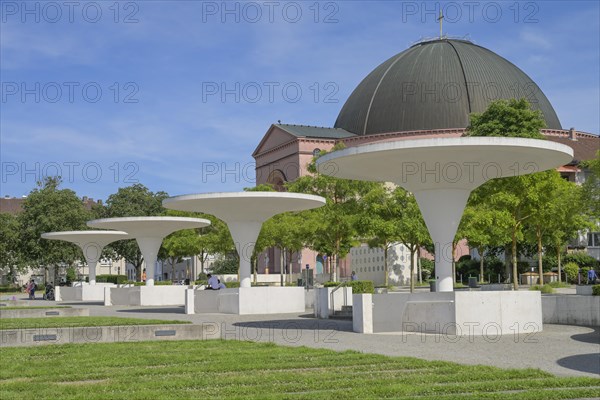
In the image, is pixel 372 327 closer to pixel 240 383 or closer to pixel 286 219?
pixel 240 383

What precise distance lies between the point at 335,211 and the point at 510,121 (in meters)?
11.2

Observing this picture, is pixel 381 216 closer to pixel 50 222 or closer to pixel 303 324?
pixel 303 324

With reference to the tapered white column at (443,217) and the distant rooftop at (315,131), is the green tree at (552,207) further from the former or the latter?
the distant rooftop at (315,131)

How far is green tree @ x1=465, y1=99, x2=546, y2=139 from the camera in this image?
135 feet

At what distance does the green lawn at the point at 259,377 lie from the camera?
389 inches

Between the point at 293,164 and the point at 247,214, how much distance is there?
41786mm

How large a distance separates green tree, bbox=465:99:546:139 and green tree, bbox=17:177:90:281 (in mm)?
37110

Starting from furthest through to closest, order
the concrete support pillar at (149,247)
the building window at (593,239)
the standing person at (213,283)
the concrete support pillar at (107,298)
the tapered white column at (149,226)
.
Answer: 1. the building window at (593,239)
2. the concrete support pillar at (149,247)
3. the concrete support pillar at (107,298)
4. the tapered white column at (149,226)
5. the standing person at (213,283)

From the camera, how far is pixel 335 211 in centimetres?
4575

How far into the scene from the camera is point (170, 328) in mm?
17328

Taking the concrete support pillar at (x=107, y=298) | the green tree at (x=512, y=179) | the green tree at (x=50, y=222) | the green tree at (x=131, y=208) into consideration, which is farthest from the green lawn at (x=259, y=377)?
the green tree at (x=131, y=208)

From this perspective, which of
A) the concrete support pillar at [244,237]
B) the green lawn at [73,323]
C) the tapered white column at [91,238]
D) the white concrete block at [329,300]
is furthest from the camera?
the tapered white column at [91,238]

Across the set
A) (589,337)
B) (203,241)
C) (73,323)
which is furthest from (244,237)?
(203,241)

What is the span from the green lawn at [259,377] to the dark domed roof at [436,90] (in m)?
59.5
